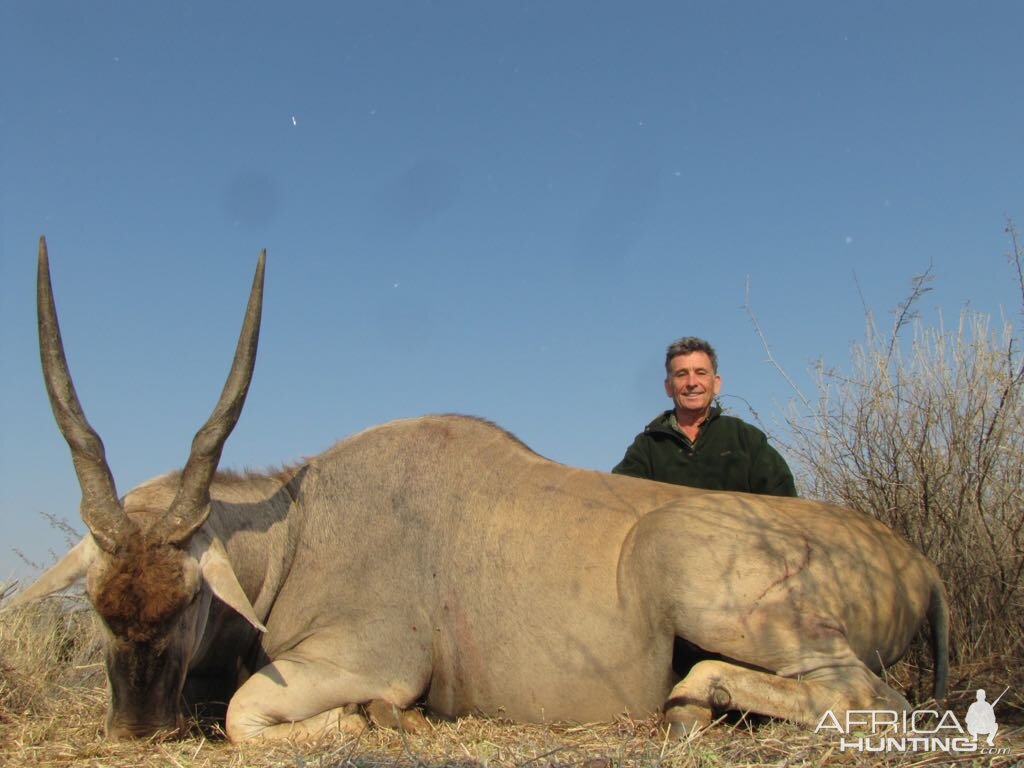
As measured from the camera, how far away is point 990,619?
5418 mm

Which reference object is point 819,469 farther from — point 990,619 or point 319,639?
point 319,639

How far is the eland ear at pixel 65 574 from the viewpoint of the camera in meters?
3.74

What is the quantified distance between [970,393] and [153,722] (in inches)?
187

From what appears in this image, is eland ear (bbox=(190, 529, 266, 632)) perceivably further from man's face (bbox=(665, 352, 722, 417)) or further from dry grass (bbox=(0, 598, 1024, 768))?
man's face (bbox=(665, 352, 722, 417))

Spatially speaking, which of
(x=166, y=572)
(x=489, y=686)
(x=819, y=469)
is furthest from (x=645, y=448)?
(x=166, y=572)

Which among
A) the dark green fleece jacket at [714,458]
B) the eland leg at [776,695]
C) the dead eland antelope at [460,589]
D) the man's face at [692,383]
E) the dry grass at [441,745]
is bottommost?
the dry grass at [441,745]

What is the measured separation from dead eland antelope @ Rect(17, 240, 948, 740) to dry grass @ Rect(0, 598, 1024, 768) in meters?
0.14

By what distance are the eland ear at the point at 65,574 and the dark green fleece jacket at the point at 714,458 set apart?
10.6 feet

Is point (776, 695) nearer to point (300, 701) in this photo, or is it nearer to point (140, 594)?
point (300, 701)

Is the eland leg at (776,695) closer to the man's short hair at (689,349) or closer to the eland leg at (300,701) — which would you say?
the eland leg at (300,701)

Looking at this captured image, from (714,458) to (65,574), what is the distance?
3.59 metres

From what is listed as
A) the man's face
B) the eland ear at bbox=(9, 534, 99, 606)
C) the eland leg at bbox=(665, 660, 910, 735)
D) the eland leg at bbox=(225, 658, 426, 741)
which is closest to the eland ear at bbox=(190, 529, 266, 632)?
the eland leg at bbox=(225, 658, 426, 741)

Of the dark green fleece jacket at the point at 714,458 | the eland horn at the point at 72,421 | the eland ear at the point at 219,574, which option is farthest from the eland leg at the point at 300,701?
the dark green fleece jacket at the point at 714,458

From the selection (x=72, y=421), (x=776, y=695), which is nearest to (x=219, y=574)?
(x=72, y=421)
